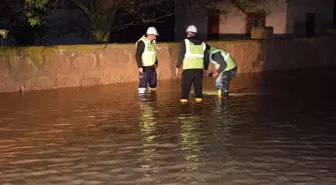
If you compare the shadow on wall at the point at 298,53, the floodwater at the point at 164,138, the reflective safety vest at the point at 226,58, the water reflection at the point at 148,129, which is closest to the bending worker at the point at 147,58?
the floodwater at the point at 164,138

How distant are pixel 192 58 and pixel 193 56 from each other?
48mm

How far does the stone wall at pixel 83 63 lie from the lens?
14547 millimetres

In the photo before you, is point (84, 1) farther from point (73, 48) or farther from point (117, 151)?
point (117, 151)

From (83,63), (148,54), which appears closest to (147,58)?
(148,54)

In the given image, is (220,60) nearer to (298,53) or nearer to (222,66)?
(222,66)

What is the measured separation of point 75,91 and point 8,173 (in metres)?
7.51

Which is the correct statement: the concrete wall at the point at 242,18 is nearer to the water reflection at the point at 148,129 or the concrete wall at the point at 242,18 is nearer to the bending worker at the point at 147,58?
the bending worker at the point at 147,58

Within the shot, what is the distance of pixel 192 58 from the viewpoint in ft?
41.7

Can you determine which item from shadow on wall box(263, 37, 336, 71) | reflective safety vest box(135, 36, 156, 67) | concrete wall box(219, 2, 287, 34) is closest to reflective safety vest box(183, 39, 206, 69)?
reflective safety vest box(135, 36, 156, 67)

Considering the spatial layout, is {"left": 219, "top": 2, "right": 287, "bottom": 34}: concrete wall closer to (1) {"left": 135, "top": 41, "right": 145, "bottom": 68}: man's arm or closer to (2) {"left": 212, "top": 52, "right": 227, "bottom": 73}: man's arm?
(1) {"left": 135, "top": 41, "right": 145, "bottom": 68}: man's arm

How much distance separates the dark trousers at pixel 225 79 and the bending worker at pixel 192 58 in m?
1.01

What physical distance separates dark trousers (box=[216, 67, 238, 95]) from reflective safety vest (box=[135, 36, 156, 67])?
1786 millimetres

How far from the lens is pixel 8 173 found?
7.44 metres

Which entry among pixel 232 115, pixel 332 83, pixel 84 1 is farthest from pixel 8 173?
pixel 84 1
